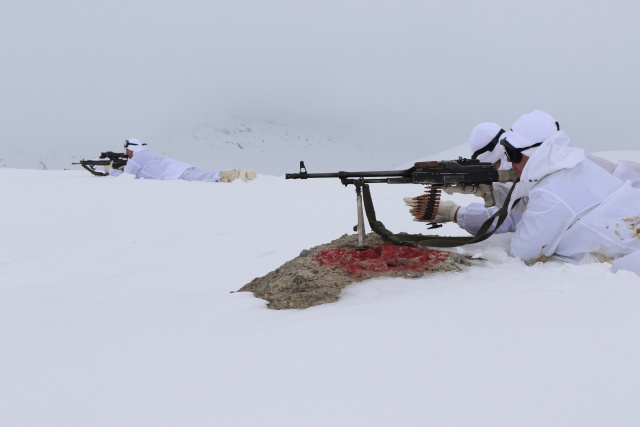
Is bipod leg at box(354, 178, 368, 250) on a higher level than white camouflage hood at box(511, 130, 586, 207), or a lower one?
lower

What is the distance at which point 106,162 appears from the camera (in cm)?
1236

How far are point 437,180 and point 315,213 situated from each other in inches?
143

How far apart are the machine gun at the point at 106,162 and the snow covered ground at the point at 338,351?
8.46 meters

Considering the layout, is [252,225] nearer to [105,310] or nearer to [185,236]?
[185,236]

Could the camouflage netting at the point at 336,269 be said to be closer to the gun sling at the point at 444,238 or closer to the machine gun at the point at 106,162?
the gun sling at the point at 444,238

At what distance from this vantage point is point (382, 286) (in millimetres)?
3016

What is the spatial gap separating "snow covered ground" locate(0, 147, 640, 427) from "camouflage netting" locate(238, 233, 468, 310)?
3.9 inches

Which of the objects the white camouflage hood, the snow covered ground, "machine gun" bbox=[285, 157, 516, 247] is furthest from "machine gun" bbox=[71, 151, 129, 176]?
the white camouflage hood

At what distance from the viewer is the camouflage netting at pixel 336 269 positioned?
114 inches

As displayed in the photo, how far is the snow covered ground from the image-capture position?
1697mm

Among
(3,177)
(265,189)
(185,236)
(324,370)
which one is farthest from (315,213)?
(3,177)

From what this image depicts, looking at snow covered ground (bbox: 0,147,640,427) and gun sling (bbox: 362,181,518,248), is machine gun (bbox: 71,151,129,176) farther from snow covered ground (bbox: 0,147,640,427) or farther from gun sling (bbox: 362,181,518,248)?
gun sling (bbox: 362,181,518,248)

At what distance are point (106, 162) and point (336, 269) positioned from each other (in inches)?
410

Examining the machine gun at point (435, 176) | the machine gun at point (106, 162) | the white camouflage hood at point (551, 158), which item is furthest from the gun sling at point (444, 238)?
the machine gun at point (106, 162)
